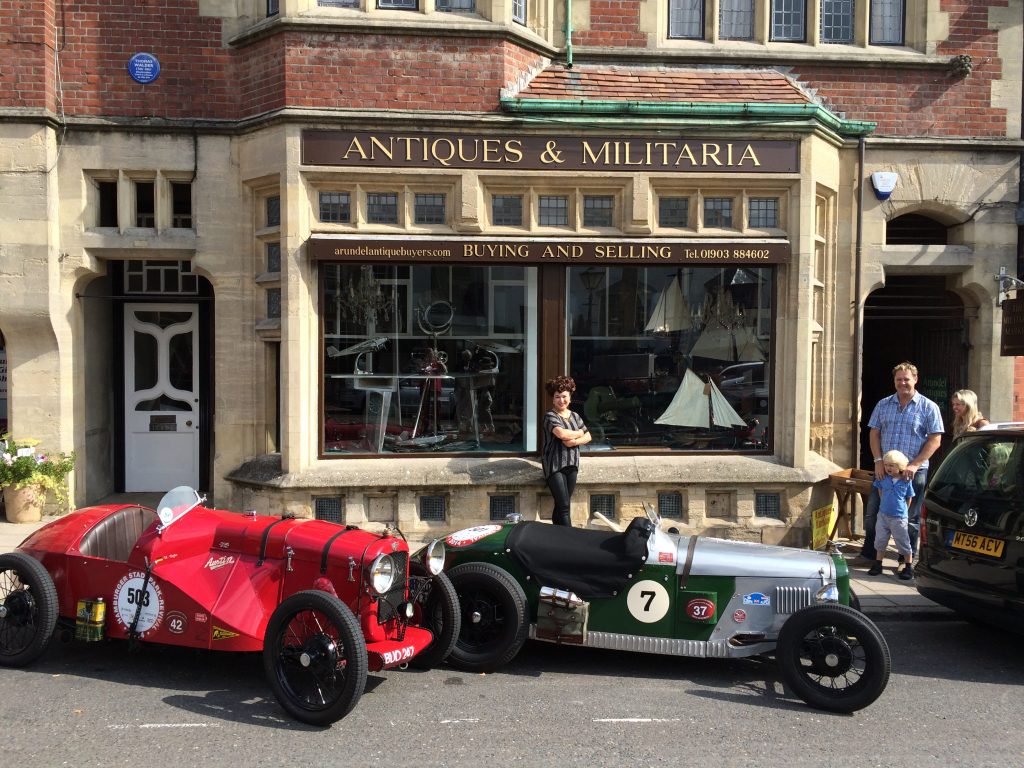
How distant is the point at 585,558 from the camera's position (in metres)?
5.51

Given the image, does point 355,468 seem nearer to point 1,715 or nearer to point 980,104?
point 1,715

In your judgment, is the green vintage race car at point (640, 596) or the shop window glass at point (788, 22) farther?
the shop window glass at point (788, 22)

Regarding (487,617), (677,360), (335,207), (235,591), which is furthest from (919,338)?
(235,591)

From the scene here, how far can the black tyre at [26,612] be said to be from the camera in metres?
5.30

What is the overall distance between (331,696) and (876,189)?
7.61m

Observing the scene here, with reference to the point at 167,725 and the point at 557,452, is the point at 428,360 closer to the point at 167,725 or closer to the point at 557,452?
the point at 557,452

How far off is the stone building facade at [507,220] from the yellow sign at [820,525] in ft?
0.54

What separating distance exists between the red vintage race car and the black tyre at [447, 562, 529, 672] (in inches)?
7.5

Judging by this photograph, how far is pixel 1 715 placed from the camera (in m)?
4.72

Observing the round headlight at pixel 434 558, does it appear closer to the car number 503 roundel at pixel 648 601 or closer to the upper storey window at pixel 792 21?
the car number 503 roundel at pixel 648 601

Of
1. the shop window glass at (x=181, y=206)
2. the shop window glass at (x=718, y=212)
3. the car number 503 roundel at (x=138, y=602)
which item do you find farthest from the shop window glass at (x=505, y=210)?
the car number 503 roundel at (x=138, y=602)

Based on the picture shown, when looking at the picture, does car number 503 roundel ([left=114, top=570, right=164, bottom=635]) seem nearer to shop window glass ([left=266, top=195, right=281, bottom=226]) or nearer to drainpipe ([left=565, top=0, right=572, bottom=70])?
shop window glass ([left=266, top=195, right=281, bottom=226])

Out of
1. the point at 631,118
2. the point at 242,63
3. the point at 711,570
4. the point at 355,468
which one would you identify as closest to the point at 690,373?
the point at 631,118

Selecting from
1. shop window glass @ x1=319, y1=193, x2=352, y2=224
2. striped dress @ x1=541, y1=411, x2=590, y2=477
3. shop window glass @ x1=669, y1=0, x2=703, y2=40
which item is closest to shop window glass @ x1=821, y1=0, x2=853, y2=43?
shop window glass @ x1=669, y1=0, x2=703, y2=40
